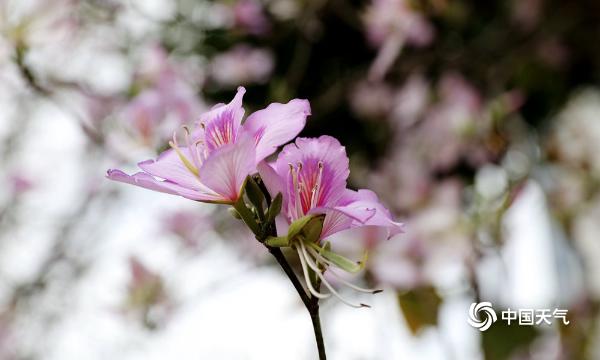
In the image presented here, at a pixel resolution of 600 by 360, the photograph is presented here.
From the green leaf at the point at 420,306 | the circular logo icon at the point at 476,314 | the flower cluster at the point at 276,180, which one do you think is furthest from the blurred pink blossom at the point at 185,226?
the flower cluster at the point at 276,180

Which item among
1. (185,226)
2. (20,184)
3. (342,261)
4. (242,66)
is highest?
(242,66)

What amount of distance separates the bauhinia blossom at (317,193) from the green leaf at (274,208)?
0.04 ft

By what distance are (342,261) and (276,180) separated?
0.04 m

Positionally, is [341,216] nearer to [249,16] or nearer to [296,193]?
[296,193]

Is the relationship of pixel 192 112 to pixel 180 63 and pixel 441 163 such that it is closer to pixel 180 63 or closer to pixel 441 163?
pixel 180 63

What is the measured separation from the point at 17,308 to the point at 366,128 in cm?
64

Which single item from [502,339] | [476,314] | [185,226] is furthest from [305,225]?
[185,226]

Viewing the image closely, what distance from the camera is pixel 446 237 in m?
0.81

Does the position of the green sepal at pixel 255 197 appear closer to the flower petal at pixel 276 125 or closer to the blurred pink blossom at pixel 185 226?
the flower petal at pixel 276 125

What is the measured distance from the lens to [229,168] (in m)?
0.24

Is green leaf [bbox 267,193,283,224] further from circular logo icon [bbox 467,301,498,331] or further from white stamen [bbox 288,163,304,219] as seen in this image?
circular logo icon [bbox 467,301,498,331]

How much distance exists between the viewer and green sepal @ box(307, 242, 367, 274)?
0.76 feet

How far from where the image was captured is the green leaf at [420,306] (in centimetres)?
68

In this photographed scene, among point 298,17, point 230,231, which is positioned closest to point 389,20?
point 298,17
